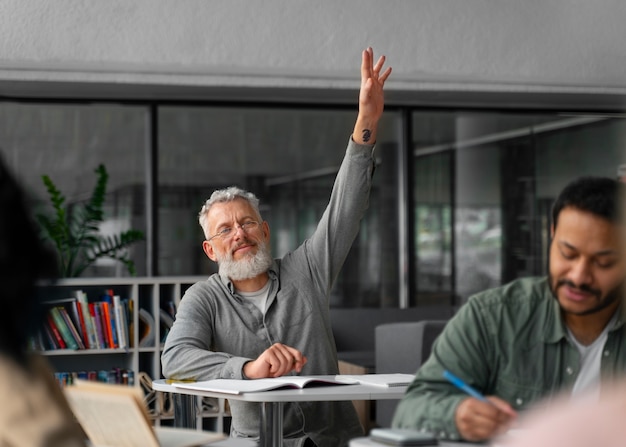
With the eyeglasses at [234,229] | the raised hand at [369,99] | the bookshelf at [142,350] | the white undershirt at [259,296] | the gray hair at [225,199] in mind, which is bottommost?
the bookshelf at [142,350]

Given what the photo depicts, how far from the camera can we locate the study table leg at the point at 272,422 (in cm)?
295

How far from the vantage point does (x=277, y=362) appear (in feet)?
10.3

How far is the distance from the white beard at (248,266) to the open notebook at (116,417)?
1270 mm

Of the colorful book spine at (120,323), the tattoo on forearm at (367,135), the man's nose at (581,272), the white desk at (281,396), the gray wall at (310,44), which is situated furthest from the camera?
the gray wall at (310,44)

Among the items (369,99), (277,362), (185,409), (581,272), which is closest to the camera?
(581,272)

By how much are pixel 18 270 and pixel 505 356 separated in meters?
1.10

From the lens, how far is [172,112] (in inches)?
291

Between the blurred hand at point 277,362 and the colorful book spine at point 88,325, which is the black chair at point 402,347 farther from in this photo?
the blurred hand at point 277,362

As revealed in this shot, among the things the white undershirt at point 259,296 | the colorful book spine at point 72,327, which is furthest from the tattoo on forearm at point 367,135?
the colorful book spine at point 72,327

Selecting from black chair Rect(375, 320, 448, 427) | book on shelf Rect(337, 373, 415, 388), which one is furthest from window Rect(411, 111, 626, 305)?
book on shelf Rect(337, 373, 415, 388)

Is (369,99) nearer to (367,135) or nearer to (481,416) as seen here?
(367,135)

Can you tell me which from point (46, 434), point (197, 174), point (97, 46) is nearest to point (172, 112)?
point (197, 174)

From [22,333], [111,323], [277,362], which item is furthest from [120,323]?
[22,333]

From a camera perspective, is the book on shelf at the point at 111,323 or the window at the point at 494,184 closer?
the book on shelf at the point at 111,323
